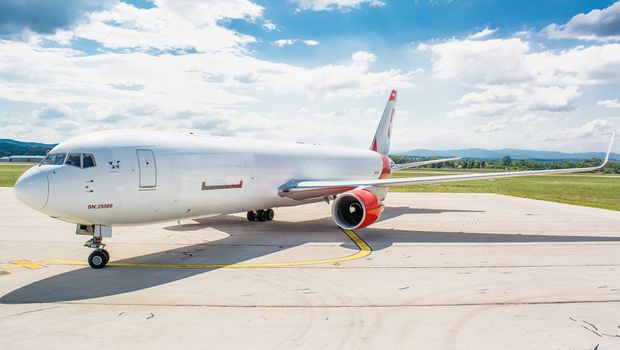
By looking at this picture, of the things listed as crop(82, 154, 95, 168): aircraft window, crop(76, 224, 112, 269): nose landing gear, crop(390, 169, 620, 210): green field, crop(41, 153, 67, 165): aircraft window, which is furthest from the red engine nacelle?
crop(390, 169, 620, 210): green field

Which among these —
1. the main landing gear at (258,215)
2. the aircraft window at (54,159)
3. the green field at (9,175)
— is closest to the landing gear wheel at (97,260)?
the aircraft window at (54,159)

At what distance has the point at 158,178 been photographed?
12852 mm

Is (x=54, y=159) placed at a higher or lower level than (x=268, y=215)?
higher

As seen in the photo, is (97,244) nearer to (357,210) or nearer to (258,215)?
(357,210)

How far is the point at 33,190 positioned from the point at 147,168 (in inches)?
111

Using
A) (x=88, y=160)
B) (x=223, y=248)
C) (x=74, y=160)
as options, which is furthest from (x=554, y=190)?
(x=74, y=160)

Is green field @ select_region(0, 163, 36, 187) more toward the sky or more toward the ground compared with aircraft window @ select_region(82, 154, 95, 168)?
more toward the ground

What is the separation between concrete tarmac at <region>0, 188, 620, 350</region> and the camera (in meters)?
7.23

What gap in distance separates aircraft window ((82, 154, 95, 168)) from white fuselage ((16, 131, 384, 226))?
99 millimetres

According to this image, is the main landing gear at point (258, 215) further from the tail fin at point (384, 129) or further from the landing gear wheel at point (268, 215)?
the tail fin at point (384, 129)

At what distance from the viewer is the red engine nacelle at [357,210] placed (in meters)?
15.8

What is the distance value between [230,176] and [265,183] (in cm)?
217

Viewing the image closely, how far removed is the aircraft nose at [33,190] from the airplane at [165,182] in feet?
0.07

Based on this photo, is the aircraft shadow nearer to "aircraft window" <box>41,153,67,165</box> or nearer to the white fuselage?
the white fuselage
